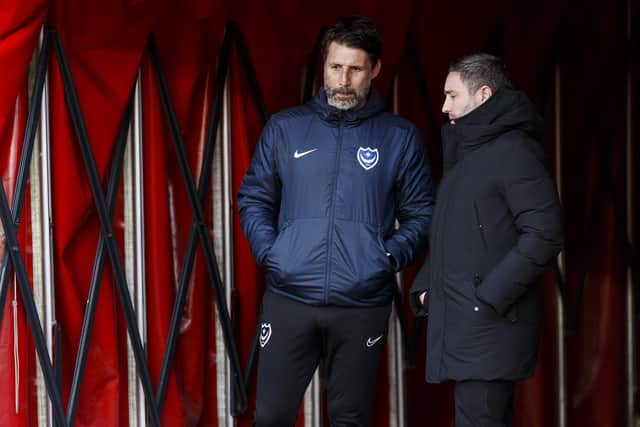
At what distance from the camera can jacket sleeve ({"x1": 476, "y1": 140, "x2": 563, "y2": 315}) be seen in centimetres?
304

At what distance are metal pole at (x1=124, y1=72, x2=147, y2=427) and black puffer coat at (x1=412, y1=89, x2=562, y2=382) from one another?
109 centimetres

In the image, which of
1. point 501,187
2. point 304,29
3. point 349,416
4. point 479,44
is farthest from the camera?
point 479,44

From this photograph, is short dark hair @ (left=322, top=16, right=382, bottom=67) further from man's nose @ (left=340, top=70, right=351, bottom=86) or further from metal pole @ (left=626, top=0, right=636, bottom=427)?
metal pole @ (left=626, top=0, right=636, bottom=427)

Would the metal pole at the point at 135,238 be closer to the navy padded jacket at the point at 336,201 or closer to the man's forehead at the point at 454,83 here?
the navy padded jacket at the point at 336,201

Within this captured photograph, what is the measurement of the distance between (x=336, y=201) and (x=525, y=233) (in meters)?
0.59

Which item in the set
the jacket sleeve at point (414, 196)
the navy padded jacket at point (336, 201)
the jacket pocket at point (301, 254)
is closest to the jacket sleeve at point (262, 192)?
the navy padded jacket at point (336, 201)

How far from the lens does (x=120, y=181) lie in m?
3.84

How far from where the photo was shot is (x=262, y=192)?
356cm

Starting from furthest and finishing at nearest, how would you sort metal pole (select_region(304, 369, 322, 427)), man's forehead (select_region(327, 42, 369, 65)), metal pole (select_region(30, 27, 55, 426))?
metal pole (select_region(304, 369, 322, 427)) < metal pole (select_region(30, 27, 55, 426)) < man's forehead (select_region(327, 42, 369, 65))

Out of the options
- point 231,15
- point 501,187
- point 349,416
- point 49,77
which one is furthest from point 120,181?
point 501,187

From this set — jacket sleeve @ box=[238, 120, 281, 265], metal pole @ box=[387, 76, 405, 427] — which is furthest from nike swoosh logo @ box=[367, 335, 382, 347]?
metal pole @ box=[387, 76, 405, 427]

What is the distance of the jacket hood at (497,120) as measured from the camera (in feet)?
10.3

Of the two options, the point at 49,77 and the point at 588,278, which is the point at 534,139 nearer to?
the point at 49,77

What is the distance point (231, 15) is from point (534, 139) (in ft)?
4.12
